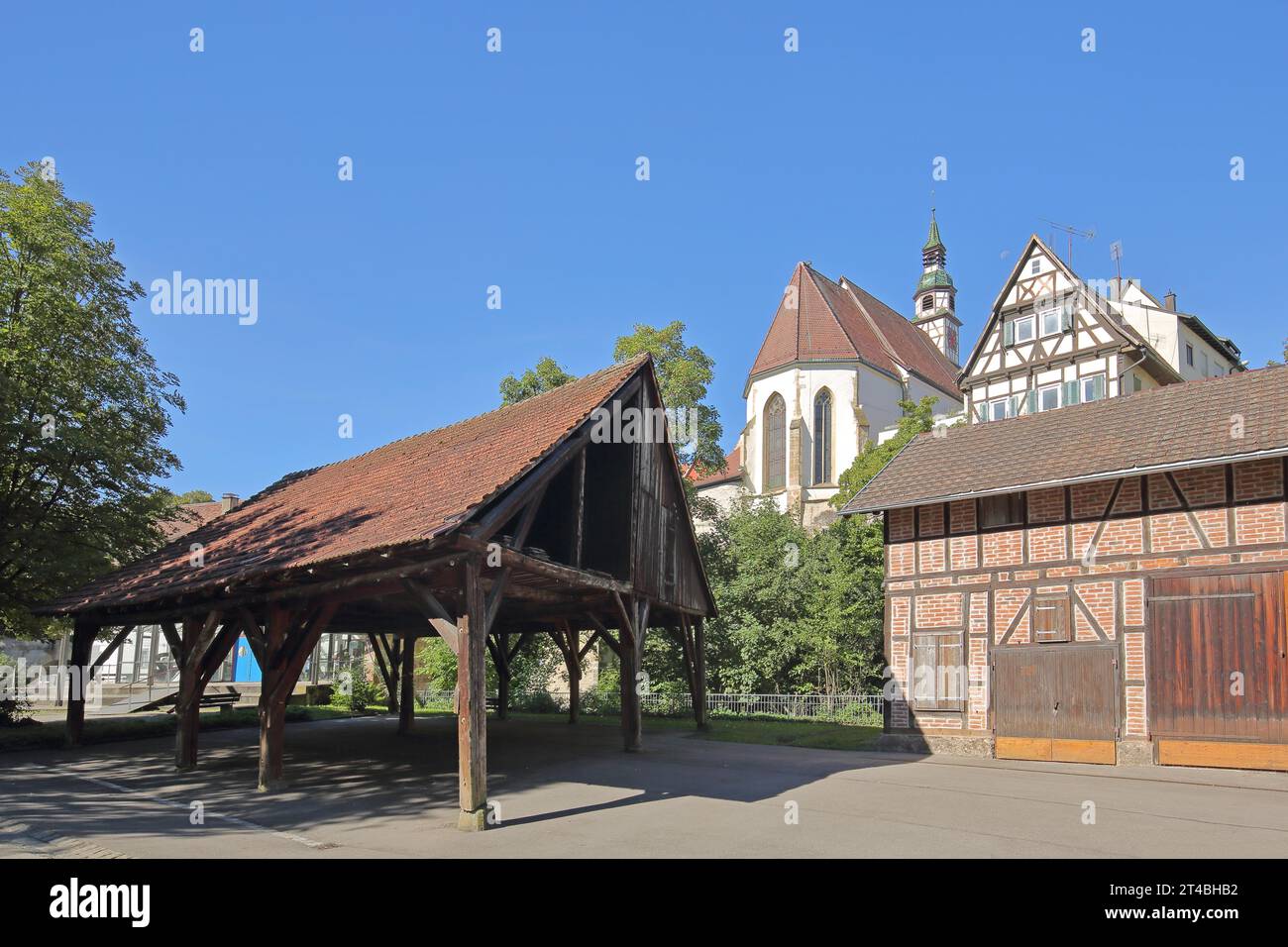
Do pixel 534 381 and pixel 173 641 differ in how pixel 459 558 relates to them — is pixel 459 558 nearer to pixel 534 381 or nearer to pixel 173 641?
pixel 173 641

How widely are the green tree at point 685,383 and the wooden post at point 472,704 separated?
83.5 feet

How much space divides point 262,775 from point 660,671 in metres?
18.5

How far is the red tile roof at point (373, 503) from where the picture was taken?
35.9ft

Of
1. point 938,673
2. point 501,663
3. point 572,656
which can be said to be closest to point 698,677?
point 572,656

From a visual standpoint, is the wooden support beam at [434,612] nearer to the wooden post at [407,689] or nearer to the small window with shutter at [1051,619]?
the wooden post at [407,689]

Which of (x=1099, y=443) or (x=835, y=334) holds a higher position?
(x=835, y=334)

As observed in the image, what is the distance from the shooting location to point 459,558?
9.99 meters

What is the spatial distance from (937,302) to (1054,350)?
37.9 meters

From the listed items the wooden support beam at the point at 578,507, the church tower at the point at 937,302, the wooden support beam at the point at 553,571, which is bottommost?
the wooden support beam at the point at 553,571

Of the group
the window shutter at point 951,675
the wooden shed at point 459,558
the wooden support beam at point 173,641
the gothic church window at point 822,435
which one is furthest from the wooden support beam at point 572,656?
the gothic church window at point 822,435

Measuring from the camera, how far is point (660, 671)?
29.6 m

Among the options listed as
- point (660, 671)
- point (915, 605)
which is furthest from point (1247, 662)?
point (660, 671)

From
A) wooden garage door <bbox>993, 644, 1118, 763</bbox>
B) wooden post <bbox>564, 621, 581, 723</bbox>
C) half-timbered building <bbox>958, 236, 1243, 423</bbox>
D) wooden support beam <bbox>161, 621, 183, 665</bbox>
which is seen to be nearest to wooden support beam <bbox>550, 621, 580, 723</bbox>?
wooden post <bbox>564, 621, 581, 723</bbox>
